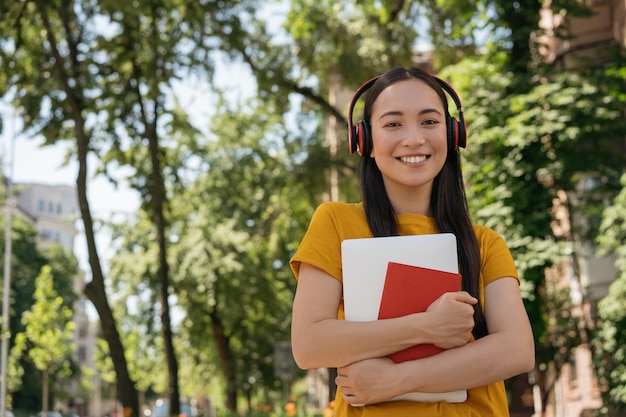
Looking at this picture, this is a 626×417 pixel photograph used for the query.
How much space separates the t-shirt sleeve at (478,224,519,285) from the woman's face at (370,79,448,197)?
24 cm

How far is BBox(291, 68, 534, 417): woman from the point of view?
91.2 inches

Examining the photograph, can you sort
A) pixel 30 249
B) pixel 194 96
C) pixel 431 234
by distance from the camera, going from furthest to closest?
1. pixel 30 249
2. pixel 194 96
3. pixel 431 234

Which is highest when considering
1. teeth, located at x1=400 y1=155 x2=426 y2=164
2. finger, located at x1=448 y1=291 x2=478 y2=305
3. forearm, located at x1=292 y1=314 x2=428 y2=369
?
teeth, located at x1=400 y1=155 x2=426 y2=164

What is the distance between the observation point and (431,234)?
→ 2469 mm

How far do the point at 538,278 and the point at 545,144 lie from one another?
236 centimetres

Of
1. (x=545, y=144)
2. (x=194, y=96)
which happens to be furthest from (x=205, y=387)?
(x=545, y=144)

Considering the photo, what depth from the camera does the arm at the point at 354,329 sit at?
91.0 inches

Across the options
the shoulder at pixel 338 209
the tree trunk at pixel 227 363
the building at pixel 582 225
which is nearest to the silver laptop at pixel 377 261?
the shoulder at pixel 338 209

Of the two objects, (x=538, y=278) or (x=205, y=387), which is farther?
(x=205, y=387)

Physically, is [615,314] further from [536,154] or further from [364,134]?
[364,134]

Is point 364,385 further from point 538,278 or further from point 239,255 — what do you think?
point 239,255

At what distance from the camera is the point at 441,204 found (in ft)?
8.80

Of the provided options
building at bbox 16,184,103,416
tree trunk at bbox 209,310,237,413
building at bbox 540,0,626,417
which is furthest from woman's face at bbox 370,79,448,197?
building at bbox 16,184,103,416

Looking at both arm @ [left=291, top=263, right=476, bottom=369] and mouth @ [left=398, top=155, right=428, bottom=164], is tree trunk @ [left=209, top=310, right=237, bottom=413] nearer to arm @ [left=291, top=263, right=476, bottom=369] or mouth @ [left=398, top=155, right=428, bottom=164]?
mouth @ [left=398, top=155, right=428, bottom=164]
